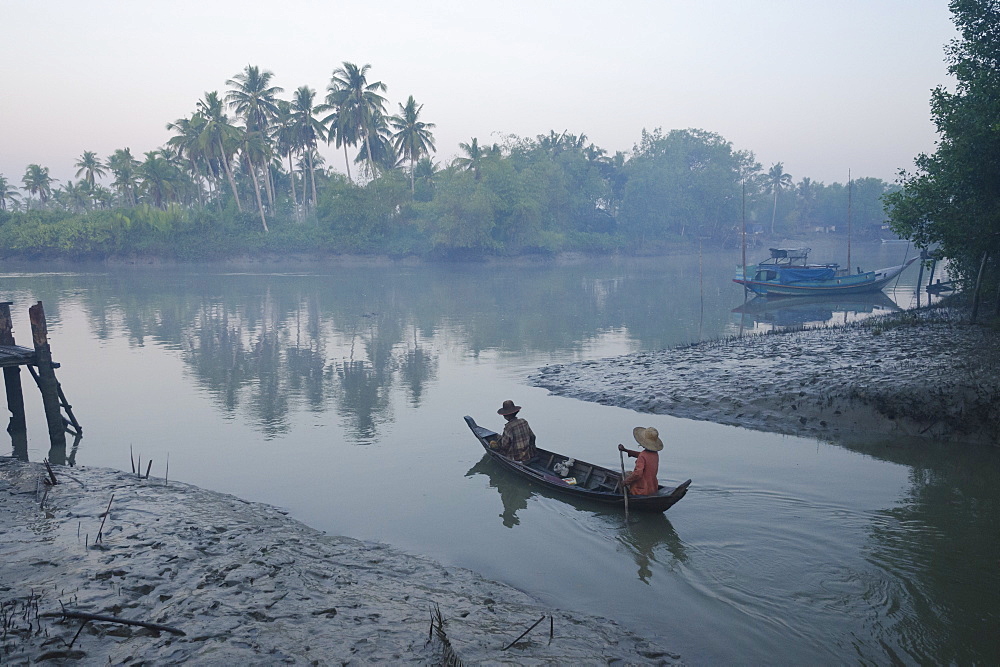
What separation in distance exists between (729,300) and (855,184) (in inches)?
3429

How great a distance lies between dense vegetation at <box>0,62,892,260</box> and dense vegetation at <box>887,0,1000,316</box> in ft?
158

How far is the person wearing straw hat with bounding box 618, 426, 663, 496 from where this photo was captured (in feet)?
29.1

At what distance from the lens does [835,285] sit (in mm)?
37125

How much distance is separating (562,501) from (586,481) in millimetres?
485

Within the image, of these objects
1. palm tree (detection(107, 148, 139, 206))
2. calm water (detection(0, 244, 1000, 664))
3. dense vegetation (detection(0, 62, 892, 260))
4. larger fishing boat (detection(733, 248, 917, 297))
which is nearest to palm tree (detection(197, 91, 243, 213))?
dense vegetation (detection(0, 62, 892, 260))

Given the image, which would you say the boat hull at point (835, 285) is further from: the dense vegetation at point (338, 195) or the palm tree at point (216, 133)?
the palm tree at point (216, 133)

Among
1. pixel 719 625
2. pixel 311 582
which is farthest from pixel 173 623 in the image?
pixel 719 625

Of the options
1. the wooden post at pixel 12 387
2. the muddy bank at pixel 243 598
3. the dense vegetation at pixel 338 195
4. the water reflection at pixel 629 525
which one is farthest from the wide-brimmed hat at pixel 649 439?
the dense vegetation at pixel 338 195

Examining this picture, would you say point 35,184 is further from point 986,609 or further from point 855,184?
point 855,184

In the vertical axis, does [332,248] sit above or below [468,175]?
below

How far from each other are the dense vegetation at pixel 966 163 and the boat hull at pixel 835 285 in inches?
812

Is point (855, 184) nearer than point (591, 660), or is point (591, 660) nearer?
point (591, 660)

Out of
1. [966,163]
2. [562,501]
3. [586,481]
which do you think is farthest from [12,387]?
[966,163]

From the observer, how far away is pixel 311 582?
7102 mm
